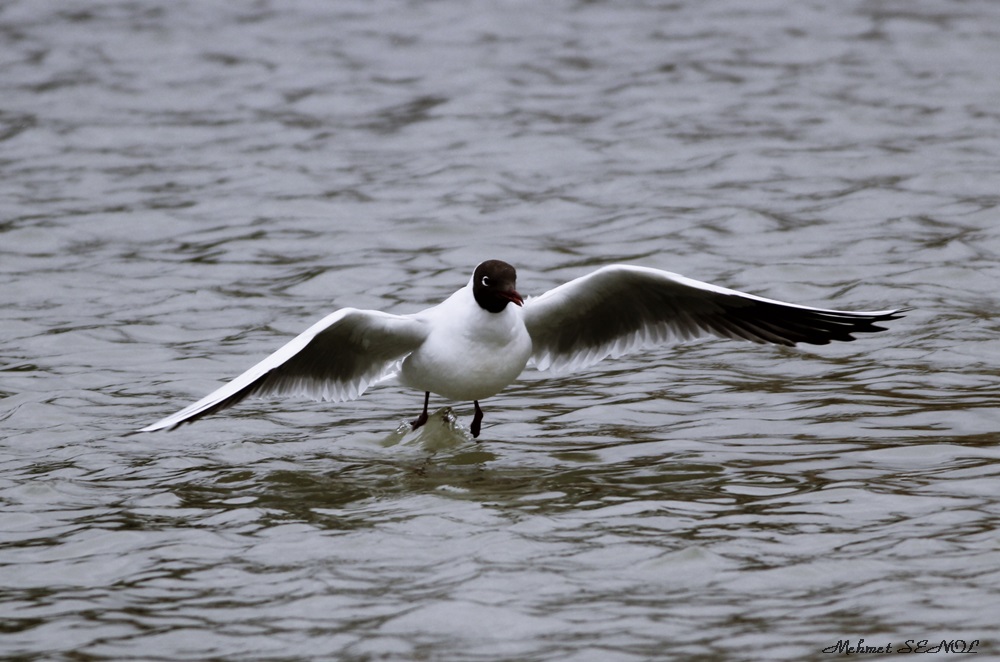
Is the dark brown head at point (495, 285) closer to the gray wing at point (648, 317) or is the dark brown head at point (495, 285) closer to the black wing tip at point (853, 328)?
the gray wing at point (648, 317)

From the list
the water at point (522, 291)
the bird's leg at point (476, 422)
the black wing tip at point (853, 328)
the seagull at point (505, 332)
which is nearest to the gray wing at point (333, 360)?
the seagull at point (505, 332)

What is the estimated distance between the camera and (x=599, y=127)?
14.6 meters

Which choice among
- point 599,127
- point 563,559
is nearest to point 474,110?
point 599,127

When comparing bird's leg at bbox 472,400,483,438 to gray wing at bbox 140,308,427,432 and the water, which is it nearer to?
the water

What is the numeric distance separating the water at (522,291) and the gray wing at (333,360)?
1.29 feet

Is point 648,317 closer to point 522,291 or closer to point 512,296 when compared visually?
point 512,296

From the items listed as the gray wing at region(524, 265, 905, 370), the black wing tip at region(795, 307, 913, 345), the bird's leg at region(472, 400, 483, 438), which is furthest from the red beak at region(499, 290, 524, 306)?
the black wing tip at region(795, 307, 913, 345)

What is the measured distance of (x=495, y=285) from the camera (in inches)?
295

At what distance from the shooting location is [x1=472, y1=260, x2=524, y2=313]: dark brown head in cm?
746

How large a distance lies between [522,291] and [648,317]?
240cm

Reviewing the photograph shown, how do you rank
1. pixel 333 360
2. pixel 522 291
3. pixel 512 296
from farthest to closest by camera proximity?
pixel 522 291 < pixel 333 360 < pixel 512 296

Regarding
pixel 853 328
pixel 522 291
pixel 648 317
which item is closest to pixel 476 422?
pixel 648 317

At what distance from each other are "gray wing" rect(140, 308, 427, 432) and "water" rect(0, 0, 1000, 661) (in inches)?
15.5

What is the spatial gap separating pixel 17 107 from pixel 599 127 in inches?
242
